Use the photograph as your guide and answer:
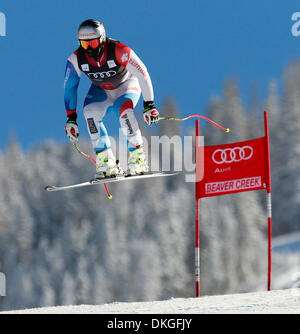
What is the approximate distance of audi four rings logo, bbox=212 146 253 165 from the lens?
531 inches

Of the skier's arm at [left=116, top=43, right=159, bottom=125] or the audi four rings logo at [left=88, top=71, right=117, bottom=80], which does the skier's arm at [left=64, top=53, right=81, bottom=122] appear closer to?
the audi four rings logo at [left=88, top=71, right=117, bottom=80]

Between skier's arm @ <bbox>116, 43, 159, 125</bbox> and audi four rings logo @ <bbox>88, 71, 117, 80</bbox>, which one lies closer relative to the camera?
skier's arm @ <bbox>116, 43, 159, 125</bbox>

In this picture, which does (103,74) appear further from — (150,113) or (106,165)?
(106,165)

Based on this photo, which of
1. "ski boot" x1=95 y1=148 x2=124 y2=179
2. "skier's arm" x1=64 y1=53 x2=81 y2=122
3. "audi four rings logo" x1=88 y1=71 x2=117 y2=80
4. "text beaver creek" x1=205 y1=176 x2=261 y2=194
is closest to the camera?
"audi four rings logo" x1=88 y1=71 x2=117 y2=80

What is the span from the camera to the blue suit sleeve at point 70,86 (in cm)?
998

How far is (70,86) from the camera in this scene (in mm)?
10047

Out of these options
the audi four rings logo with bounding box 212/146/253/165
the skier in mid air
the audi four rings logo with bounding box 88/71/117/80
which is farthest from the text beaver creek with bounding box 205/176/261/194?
the audi four rings logo with bounding box 88/71/117/80

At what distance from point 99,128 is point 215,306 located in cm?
278

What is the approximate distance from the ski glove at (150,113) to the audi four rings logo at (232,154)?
3.80 m

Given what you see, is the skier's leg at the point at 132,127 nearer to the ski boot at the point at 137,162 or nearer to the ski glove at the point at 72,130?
the ski boot at the point at 137,162
